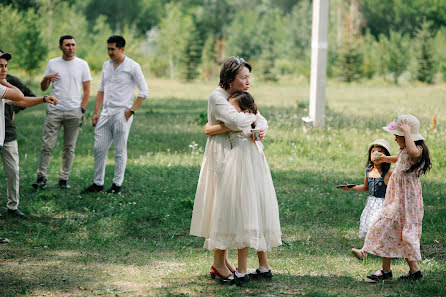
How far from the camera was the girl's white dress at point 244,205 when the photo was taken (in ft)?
17.7

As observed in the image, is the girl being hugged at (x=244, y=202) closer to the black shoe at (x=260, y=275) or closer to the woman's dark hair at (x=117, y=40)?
the black shoe at (x=260, y=275)

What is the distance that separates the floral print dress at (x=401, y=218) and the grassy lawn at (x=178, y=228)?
32 centimetres

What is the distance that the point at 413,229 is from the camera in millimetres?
5641

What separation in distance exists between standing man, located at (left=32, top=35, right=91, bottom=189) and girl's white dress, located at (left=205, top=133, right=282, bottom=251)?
4.93m

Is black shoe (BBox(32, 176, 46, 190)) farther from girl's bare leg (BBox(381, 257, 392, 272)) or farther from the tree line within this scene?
the tree line

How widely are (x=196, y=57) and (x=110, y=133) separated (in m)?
39.1

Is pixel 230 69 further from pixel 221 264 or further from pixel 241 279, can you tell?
pixel 241 279

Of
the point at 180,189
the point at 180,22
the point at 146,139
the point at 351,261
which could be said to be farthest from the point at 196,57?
the point at 351,261

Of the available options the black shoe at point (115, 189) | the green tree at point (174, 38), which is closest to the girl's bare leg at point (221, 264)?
the black shoe at point (115, 189)

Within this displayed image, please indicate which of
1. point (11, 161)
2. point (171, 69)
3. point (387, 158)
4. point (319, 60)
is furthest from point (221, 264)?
point (171, 69)

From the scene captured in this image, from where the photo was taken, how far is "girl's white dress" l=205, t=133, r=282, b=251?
213 inches

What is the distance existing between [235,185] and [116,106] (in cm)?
442

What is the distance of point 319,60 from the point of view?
14758 mm

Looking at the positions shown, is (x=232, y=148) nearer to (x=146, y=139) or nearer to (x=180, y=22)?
(x=146, y=139)
